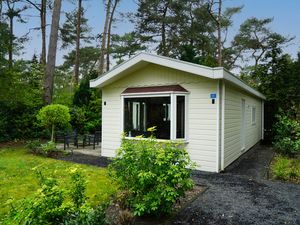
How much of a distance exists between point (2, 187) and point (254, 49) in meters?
23.2

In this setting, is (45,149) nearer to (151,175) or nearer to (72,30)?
(151,175)

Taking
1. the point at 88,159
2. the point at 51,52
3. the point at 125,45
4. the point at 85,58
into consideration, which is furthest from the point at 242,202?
the point at 85,58

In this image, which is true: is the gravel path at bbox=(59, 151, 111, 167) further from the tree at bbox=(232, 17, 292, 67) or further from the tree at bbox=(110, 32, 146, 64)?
the tree at bbox=(232, 17, 292, 67)

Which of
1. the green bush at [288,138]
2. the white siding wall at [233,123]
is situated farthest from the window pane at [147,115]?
the green bush at [288,138]

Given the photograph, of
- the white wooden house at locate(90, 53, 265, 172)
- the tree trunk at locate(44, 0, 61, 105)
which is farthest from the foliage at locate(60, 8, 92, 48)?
the white wooden house at locate(90, 53, 265, 172)

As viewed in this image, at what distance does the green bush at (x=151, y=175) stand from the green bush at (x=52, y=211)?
2.56 ft

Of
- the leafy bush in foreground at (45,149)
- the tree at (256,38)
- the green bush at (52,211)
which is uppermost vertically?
the tree at (256,38)

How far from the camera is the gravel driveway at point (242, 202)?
12.8 ft

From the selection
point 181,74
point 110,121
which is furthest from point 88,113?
point 181,74

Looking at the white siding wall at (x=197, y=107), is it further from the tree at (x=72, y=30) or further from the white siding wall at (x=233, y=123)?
the tree at (x=72, y=30)

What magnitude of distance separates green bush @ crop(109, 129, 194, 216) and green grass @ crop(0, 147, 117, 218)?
65cm

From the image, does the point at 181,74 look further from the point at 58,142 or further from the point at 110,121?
the point at 58,142

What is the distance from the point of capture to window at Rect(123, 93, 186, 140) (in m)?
7.48

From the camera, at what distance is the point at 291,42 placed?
21359 millimetres
